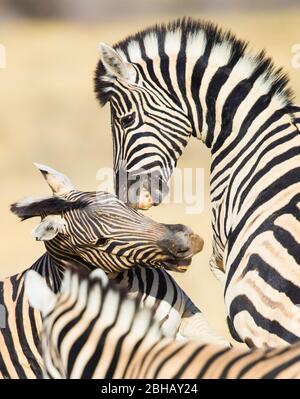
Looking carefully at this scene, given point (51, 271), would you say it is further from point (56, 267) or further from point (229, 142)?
point (229, 142)

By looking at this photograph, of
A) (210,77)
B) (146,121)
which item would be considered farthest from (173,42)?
(146,121)

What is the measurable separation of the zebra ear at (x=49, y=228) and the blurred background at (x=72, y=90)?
2129mm

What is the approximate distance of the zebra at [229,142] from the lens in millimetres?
4508

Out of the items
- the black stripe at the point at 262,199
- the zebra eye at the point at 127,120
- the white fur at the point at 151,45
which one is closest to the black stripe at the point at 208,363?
the black stripe at the point at 262,199

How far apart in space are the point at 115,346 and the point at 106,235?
176 cm

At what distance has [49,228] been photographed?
4988 mm

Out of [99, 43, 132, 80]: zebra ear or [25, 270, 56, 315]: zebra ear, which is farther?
[99, 43, 132, 80]: zebra ear

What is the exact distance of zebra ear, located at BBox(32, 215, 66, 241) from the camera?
492 cm

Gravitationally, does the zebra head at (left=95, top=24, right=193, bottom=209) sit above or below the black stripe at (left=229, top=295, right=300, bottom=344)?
above

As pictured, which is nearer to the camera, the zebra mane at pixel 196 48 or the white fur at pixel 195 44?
the zebra mane at pixel 196 48

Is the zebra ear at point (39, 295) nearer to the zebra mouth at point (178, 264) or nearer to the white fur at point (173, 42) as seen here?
the zebra mouth at point (178, 264)

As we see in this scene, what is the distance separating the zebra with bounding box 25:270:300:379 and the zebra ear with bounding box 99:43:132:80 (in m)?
2.03

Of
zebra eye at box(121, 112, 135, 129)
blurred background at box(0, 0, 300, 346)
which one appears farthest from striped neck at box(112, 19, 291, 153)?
blurred background at box(0, 0, 300, 346)

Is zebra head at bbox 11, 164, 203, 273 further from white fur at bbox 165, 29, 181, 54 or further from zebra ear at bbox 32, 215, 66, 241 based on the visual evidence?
white fur at bbox 165, 29, 181, 54
